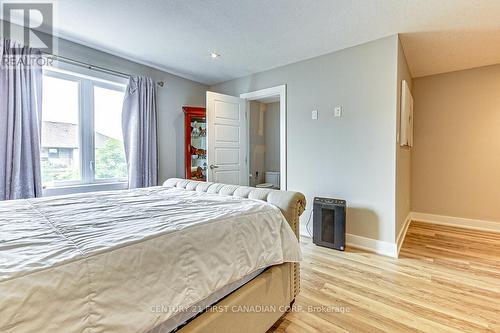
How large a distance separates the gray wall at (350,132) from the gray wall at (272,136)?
1.64m

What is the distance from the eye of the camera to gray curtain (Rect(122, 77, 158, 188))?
3.35m

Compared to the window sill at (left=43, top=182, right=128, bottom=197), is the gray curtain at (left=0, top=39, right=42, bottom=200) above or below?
above

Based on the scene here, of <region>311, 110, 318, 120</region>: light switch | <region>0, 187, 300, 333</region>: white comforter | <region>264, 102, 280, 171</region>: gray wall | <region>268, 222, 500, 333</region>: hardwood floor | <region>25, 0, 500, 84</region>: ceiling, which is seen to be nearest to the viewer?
<region>0, 187, 300, 333</region>: white comforter

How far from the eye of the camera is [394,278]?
2186 millimetres

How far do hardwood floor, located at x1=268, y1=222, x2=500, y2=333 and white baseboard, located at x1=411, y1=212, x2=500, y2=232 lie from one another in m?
0.82

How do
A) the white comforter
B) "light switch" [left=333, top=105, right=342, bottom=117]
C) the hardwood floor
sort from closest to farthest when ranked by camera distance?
the white comforter, the hardwood floor, "light switch" [left=333, top=105, right=342, bottom=117]

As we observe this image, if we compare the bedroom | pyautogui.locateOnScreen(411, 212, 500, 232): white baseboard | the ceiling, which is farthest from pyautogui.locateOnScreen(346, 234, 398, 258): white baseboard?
the ceiling

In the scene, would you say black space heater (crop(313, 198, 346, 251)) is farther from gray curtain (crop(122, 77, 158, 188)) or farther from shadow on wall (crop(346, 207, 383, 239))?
gray curtain (crop(122, 77, 158, 188))

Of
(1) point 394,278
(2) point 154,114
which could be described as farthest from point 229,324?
(2) point 154,114

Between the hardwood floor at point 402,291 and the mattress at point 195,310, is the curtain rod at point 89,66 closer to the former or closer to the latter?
the mattress at point 195,310

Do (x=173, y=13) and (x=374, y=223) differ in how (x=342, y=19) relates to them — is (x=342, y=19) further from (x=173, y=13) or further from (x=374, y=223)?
(x=374, y=223)

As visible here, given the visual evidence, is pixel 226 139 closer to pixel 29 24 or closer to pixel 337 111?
pixel 337 111

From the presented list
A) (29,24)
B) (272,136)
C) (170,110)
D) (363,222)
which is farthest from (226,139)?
(29,24)

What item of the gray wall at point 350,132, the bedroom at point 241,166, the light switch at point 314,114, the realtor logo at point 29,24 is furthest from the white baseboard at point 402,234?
the realtor logo at point 29,24
